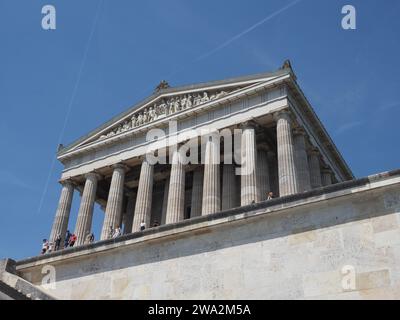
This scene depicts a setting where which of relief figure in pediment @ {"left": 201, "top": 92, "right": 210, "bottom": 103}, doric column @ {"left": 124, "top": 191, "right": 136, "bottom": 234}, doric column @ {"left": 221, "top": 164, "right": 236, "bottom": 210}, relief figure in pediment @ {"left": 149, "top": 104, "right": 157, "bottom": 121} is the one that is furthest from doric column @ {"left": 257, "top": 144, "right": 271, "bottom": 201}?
doric column @ {"left": 124, "top": 191, "right": 136, "bottom": 234}

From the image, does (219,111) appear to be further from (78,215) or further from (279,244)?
(279,244)

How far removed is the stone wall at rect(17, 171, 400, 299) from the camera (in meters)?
12.1

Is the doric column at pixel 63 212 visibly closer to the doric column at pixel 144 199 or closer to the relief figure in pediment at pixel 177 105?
the doric column at pixel 144 199

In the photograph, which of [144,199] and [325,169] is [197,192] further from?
[325,169]

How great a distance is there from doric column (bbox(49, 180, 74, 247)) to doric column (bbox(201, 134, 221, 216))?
16.8 m

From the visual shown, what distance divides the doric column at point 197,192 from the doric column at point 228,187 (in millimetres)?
2913

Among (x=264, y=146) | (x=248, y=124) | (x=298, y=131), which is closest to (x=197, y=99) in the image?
(x=248, y=124)

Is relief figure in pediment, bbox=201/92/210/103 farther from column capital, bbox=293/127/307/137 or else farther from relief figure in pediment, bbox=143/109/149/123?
A: column capital, bbox=293/127/307/137

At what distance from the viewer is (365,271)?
38.9 ft

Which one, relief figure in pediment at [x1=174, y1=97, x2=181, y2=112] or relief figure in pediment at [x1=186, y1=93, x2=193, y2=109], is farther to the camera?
relief figure in pediment at [x1=174, y1=97, x2=181, y2=112]

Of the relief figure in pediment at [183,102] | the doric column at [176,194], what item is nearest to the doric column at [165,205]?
the doric column at [176,194]

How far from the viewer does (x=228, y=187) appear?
48875mm

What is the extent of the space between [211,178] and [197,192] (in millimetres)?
6748

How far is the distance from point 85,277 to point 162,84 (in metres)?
44.2
